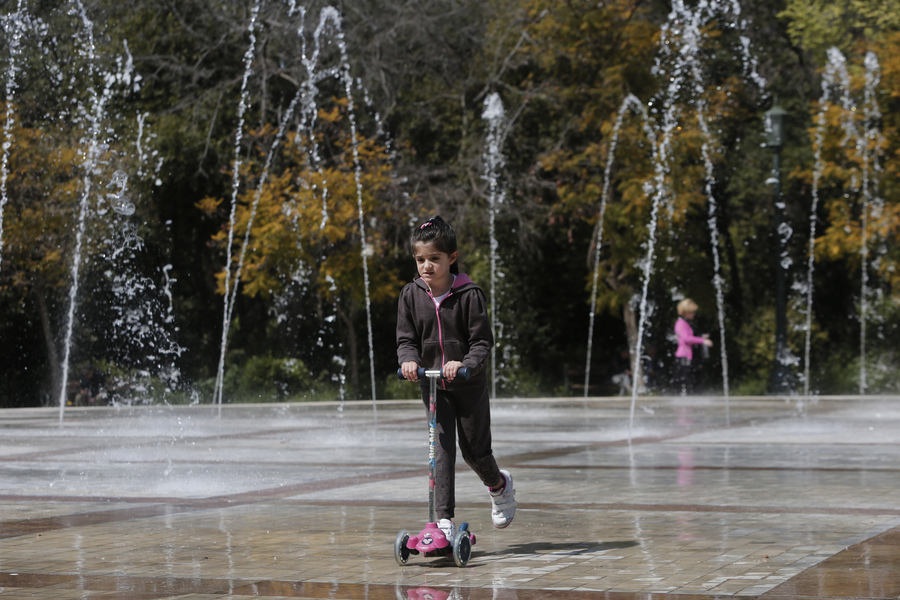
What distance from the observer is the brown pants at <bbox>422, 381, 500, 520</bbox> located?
6.01 m

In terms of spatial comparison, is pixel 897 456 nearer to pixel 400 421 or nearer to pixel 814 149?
pixel 400 421

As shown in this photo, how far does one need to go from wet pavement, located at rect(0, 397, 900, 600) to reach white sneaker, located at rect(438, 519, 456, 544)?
0.16 m

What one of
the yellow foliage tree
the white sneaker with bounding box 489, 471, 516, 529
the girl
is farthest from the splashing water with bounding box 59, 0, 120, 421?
the girl

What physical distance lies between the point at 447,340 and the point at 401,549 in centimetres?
96

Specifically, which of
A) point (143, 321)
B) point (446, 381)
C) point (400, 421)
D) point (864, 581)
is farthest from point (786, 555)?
point (143, 321)

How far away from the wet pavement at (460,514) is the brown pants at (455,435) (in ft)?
0.97

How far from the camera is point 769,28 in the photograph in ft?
98.2

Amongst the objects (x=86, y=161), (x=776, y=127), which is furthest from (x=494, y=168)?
(x=86, y=161)

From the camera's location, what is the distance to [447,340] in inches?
235

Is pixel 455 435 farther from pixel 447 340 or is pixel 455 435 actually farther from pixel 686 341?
pixel 686 341

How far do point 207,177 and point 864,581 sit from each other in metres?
20.5

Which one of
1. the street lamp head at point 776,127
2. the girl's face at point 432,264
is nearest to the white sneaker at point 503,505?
the girl's face at point 432,264

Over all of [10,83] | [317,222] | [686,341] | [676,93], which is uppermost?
[676,93]

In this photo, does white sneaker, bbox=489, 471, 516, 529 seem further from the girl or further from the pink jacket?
the pink jacket
